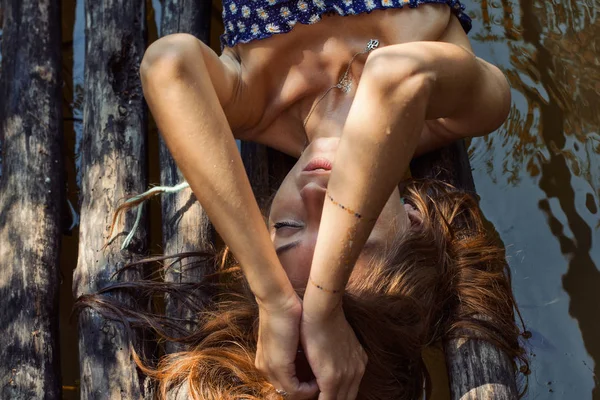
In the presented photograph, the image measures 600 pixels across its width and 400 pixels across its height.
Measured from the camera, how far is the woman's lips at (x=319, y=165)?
89.6 inches

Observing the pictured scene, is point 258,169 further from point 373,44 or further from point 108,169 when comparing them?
point 373,44

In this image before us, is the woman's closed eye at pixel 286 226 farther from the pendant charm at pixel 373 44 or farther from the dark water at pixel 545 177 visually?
the dark water at pixel 545 177

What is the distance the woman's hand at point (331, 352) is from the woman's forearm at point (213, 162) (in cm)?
10

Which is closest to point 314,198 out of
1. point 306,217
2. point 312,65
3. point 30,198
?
point 306,217

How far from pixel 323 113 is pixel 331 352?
76 centimetres

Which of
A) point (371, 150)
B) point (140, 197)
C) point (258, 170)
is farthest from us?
point (258, 170)

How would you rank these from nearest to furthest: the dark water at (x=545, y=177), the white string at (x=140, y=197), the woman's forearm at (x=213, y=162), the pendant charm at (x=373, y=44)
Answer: the woman's forearm at (x=213, y=162) → the pendant charm at (x=373, y=44) → the white string at (x=140, y=197) → the dark water at (x=545, y=177)

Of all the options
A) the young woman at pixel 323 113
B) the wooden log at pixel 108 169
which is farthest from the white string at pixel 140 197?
the young woman at pixel 323 113

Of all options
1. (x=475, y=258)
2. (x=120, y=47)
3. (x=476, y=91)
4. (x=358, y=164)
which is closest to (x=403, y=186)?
(x=475, y=258)

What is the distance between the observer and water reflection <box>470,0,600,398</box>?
274cm

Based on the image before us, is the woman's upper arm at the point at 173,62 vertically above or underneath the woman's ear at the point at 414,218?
above

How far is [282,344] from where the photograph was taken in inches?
77.6

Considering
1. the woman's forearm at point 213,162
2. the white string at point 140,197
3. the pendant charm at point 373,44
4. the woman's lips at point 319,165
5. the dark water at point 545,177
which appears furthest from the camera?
the dark water at point 545,177

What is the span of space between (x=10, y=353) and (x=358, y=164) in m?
1.13
